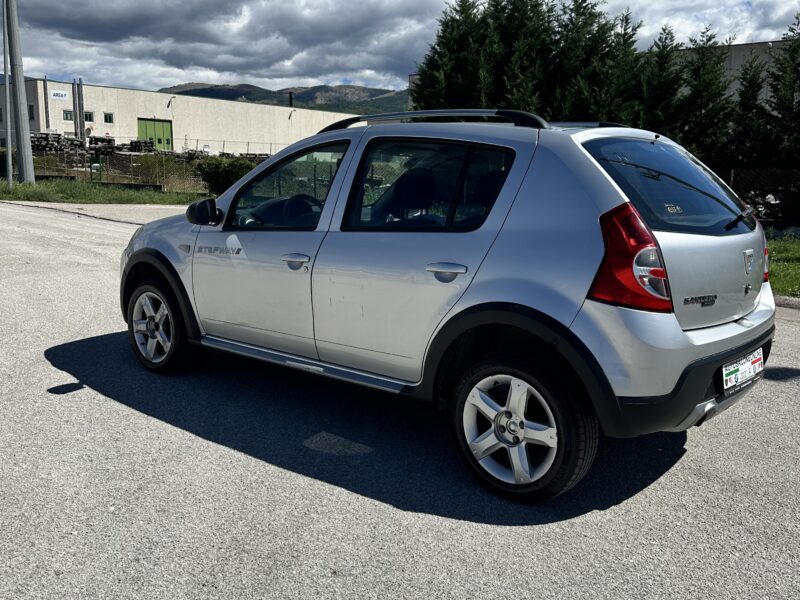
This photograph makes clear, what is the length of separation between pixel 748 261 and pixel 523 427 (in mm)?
1431

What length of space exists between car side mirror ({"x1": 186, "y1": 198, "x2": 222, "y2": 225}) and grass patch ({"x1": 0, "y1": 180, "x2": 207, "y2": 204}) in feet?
68.8

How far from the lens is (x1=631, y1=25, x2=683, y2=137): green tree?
50.1ft

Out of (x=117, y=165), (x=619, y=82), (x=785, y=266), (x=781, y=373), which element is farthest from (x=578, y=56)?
(x=117, y=165)

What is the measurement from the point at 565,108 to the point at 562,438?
41.2ft

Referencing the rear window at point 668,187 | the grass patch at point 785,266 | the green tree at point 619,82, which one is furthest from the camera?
the green tree at point 619,82

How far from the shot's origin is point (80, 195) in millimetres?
25547

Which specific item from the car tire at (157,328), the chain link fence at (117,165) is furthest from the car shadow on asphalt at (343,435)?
the chain link fence at (117,165)

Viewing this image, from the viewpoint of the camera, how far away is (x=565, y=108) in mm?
14938

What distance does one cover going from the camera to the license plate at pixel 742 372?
11.7 ft

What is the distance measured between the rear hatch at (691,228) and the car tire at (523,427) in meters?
0.64

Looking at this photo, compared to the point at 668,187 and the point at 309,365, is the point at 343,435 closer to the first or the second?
the point at 309,365

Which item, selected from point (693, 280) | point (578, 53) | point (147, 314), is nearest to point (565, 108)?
point (578, 53)

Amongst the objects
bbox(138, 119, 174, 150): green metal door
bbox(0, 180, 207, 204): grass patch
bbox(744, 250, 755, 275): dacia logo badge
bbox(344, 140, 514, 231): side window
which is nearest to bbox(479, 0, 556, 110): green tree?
bbox(344, 140, 514, 231): side window

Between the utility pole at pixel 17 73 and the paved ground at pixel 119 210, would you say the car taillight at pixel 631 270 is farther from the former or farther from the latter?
the utility pole at pixel 17 73
